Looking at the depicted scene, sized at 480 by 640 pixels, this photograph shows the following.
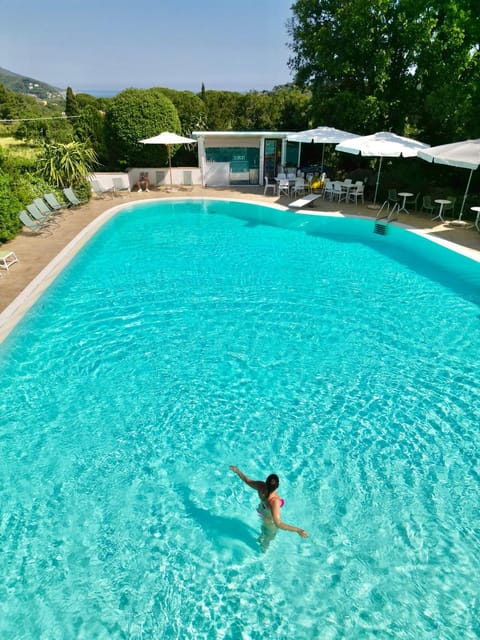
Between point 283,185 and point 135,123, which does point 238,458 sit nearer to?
point 283,185

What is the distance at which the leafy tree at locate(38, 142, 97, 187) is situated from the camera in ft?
53.6

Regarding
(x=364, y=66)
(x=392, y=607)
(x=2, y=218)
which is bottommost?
(x=392, y=607)

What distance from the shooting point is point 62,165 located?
645 inches

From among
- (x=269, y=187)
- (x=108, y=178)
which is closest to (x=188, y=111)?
(x=108, y=178)

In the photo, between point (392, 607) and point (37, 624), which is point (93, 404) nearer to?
point (37, 624)

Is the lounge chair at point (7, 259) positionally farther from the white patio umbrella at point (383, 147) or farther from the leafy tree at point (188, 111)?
the leafy tree at point (188, 111)

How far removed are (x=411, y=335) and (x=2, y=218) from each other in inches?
443

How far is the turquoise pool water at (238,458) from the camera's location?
13.7 ft

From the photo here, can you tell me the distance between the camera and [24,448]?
593cm

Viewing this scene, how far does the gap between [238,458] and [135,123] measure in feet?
60.5

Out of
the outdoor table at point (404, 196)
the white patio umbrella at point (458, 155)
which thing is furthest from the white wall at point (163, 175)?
the white patio umbrella at point (458, 155)

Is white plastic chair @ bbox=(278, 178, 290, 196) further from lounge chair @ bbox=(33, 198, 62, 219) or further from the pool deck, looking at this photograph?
lounge chair @ bbox=(33, 198, 62, 219)

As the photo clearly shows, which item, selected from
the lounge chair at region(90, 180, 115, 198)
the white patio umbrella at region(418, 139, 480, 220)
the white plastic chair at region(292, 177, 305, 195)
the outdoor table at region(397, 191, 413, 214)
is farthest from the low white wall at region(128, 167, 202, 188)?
the white patio umbrella at region(418, 139, 480, 220)

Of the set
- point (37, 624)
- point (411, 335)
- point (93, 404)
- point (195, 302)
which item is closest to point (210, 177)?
point (195, 302)
